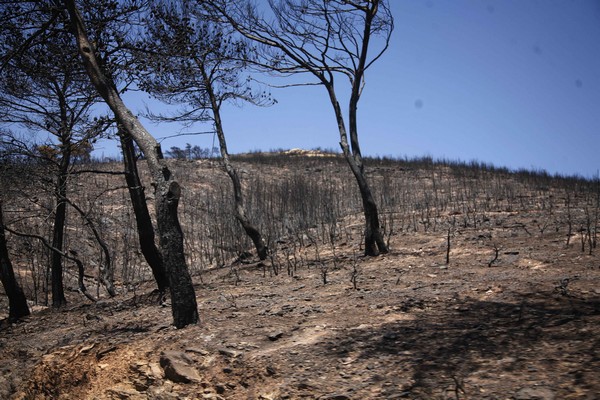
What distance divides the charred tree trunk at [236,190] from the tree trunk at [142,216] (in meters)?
2.98

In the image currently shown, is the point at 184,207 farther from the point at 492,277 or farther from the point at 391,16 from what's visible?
the point at 492,277

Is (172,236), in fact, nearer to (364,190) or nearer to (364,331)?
(364,331)

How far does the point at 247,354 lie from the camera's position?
434 centimetres

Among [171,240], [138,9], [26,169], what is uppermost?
[138,9]

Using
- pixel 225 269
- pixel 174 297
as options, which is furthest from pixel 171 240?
pixel 225 269

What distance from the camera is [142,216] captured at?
7938 millimetres

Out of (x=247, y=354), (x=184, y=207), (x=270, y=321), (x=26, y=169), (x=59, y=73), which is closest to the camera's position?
(x=247, y=354)

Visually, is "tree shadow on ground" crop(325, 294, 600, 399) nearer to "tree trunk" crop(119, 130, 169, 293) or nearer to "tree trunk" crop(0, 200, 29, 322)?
"tree trunk" crop(119, 130, 169, 293)

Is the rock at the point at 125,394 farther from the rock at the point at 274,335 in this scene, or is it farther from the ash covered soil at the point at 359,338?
the rock at the point at 274,335

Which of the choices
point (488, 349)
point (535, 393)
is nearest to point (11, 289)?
point (488, 349)

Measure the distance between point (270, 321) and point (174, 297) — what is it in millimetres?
1144

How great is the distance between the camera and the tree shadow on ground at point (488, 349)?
117 inches

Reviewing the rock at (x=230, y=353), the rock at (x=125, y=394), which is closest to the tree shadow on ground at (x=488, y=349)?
the rock at (x=230, y=353)

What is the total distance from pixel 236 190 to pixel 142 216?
3.56m
